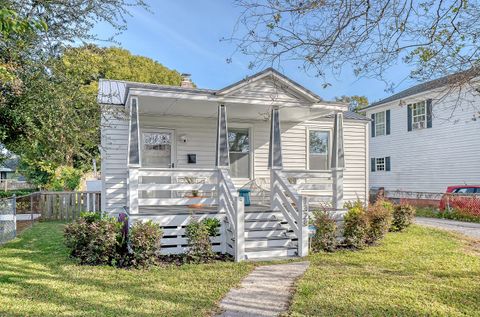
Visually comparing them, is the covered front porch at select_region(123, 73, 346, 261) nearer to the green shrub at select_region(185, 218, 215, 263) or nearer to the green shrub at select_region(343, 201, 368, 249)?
the green shrub at select_region(185, 218, 215, 263)

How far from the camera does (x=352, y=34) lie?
15.2 feet

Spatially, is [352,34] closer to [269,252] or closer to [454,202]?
[269,252]

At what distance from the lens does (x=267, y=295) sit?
5031 mm

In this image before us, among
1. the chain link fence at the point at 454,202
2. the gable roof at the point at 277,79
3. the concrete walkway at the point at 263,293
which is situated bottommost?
the concrete walkway at the point at 263,293

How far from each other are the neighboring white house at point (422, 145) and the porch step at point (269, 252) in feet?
34.4

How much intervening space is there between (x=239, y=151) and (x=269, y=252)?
178 inches

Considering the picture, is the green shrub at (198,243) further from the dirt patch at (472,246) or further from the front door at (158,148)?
the dirt patch at (472,246)

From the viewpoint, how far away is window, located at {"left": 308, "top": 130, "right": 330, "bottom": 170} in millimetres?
12180

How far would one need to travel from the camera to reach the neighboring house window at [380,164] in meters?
21.7

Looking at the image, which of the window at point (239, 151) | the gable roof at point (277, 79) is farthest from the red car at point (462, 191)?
the gable roof at point (277, 79)

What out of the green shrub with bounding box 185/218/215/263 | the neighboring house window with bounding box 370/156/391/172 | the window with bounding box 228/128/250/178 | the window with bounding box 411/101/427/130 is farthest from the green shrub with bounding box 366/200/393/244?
the neighboring house window with bounding box 370/156/391/172

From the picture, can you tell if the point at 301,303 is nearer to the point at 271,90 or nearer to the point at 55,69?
the point at 55,69

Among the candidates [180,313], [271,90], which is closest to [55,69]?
[180,313]

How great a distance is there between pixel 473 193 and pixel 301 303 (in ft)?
42.9
